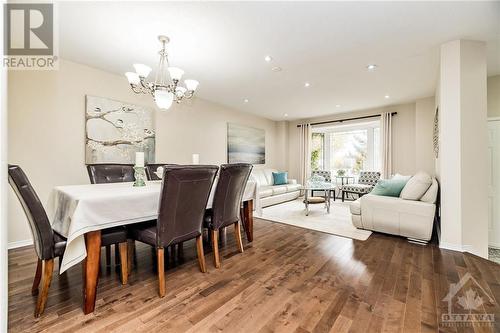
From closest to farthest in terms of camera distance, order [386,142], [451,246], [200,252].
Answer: [200,252] → [451,246] → [386,142]

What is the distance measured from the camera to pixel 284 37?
8.02 feet

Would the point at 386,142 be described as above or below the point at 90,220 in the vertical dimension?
above

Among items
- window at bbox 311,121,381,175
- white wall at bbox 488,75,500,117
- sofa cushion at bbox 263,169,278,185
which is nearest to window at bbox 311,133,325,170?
window at bbox 311,121,381,175

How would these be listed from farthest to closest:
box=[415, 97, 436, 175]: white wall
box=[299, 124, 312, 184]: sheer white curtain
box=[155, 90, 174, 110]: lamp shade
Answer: box=[299, 124, 312, 184]: sheer white curtain < box=[415, 97, 436, 175]: white wall < box=[155, 90, 174, 110]: lamp shade

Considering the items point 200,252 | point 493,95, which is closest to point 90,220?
point 200,252

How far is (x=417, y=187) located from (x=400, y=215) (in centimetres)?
45

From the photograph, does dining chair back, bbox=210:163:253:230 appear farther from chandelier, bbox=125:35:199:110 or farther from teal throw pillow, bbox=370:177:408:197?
teal throw pillow, bbox=370:177:408:197

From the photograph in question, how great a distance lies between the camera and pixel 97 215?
1.51 m

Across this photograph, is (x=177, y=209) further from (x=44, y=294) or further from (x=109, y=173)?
(x=109, y=173)

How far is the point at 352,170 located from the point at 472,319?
5.41 metres

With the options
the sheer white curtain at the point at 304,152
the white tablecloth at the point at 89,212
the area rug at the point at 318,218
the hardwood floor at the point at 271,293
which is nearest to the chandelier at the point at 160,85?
the white tablecloth at the point at 89,212

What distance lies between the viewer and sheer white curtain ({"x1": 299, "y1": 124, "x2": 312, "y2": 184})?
684 cm

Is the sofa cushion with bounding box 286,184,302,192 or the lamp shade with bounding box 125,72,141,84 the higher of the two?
the lamp shade with bounding box 125,72,141,84

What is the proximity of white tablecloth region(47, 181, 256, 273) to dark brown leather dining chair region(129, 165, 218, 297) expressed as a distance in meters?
0.22
